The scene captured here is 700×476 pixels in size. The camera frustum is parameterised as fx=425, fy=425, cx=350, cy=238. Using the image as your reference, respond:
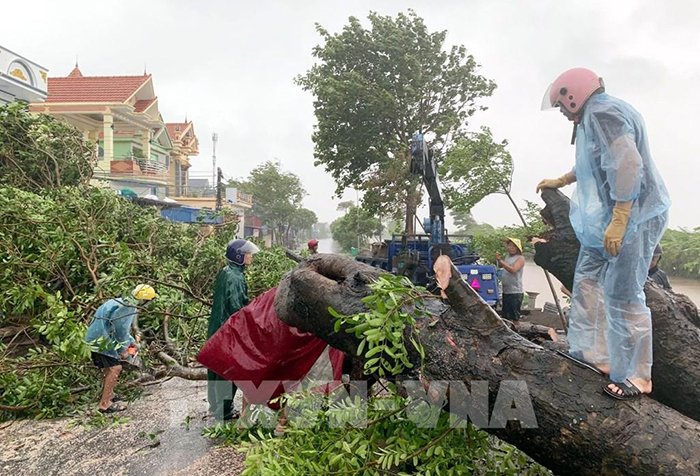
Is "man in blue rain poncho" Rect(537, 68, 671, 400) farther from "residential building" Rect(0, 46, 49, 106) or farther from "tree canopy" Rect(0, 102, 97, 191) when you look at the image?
"residential building" Rect(0, 46, 49, 106)

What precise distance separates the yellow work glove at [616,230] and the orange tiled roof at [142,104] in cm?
2368

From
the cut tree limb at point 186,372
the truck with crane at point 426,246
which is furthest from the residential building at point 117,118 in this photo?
the cut tree limb at point 186,372

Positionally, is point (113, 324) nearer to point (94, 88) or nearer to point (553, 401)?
point (553, 401)

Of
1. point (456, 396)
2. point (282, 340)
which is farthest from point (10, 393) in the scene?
point (456, 396)

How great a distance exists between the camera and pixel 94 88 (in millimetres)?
20422

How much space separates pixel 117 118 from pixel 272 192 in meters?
20.3

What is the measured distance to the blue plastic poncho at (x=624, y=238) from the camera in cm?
175

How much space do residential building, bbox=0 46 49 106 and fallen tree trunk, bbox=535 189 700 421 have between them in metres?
11.7

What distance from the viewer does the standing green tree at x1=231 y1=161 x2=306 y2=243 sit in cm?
3978

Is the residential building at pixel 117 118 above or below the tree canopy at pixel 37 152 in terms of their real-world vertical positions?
above

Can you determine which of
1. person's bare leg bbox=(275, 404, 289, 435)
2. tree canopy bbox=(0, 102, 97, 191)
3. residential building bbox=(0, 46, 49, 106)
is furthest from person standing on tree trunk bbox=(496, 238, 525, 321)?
residential building bbox=(0, 46, 49, 106)

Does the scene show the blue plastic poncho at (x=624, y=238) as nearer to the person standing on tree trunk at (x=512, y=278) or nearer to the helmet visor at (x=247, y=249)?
the helmet visor at (x=247, y=249)

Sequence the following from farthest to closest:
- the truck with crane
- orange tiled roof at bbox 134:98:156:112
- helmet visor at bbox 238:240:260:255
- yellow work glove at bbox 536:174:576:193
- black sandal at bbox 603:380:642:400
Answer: orange tiled roof at bbox 134:98:156:112
the truck with crane
helmet visor at bbox 238:240:260:255
yellow work glove at bbox 536:174:576:193
black sandal at bbox 603:380:642:400

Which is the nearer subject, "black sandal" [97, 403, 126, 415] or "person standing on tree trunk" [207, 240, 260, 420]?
"person standing on tree trunk" [207, 240, 260, 420]
